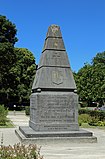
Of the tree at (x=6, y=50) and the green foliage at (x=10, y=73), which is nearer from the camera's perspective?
the tree at (x=6, y=50)

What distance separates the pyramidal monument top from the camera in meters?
14.3

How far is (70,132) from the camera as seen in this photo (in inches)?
524

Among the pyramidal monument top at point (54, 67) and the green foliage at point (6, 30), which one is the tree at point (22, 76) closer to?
the green foliage at point (6, 30)

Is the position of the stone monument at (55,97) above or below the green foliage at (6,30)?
below

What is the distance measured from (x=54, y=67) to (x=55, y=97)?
160 centimetres

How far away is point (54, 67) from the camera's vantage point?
14633mm

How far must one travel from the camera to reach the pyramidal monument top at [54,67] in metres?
14.3

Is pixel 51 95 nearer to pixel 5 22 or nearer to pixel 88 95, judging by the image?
pixel 5 22

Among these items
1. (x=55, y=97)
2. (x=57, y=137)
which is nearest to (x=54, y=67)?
(x=55, y=97)

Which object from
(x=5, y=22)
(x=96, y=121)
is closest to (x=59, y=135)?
(x=96, y=121)

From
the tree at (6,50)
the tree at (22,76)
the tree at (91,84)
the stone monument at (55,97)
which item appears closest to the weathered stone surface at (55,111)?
the stone monument at (55,97)

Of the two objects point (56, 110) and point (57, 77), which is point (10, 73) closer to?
point (57, 77)

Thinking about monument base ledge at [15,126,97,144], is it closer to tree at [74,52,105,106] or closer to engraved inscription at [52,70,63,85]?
engraved inscription at [52,70,63,85]

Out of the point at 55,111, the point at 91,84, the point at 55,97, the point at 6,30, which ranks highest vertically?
the point at 6,30
